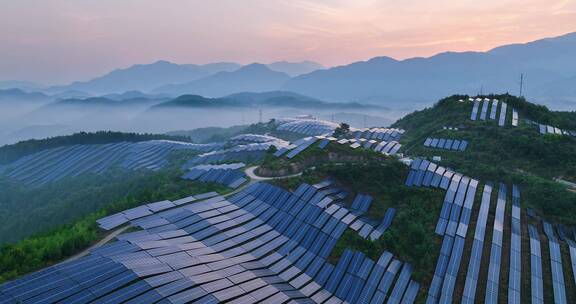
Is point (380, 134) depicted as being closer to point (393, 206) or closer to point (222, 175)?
point (222, 175)

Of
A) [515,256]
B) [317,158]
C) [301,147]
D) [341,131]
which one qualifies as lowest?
[515,256]

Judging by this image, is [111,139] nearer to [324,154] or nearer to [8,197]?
[8,197]

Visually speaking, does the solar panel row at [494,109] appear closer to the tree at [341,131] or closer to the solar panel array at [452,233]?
the tree at [341,131]

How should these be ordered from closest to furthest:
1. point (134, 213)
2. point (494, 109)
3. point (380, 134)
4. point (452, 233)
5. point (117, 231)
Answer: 1. point (117, 231)
2. point (452, 233)
3. point (134, 213)
4. point (494, 109)
5. point (380, 134)

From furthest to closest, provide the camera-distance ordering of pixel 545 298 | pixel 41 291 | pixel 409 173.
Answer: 1. pixel 409 173
2. pixel 545 298
3. pixel 41 291

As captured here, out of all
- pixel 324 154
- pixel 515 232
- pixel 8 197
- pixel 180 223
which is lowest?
pixel 8 197

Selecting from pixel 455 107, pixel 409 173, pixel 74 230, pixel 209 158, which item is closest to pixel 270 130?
pixel 209 158

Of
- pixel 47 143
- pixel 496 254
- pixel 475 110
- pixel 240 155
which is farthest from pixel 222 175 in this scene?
pixel 47 143
